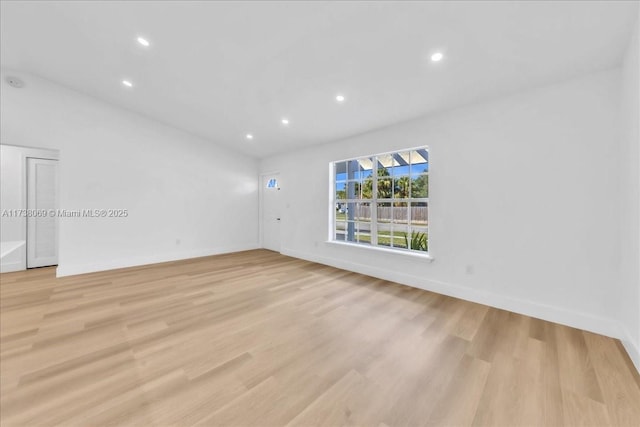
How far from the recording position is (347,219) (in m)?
4.87

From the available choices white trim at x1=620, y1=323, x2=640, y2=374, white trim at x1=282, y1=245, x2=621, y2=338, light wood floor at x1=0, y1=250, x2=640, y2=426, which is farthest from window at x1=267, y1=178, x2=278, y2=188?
white trim at x1=620, y1=323, x2=640, y2=374

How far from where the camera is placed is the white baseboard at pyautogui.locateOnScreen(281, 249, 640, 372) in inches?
88.1

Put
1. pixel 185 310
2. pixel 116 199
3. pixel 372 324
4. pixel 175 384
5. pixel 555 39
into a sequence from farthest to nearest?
pixel 116 199, pixel 185 310, pixel 372 324, pixel 555 39, pixel 175 384

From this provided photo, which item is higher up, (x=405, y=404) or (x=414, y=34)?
(x=414, y=34)

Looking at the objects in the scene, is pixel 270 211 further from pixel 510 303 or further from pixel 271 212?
pixel 510 303

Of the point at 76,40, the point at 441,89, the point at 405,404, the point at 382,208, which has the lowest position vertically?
the point at 405,404

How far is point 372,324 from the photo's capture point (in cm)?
245

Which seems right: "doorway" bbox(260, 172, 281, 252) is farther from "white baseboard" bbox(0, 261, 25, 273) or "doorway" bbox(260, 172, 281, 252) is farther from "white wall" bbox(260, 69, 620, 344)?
"white baseboard" bbox(0, 261, 25, 273)

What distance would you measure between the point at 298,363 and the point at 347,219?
10.8 ft

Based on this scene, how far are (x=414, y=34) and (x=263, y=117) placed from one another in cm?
280

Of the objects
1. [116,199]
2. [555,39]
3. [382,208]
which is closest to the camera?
[555,39]

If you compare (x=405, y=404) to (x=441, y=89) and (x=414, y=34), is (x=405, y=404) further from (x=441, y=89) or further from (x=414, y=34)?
(x=441, y=89)

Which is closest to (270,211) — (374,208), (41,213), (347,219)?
(347,219)

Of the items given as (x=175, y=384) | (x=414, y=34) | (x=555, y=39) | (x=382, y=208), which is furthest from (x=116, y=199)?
(x=555, y=39)
